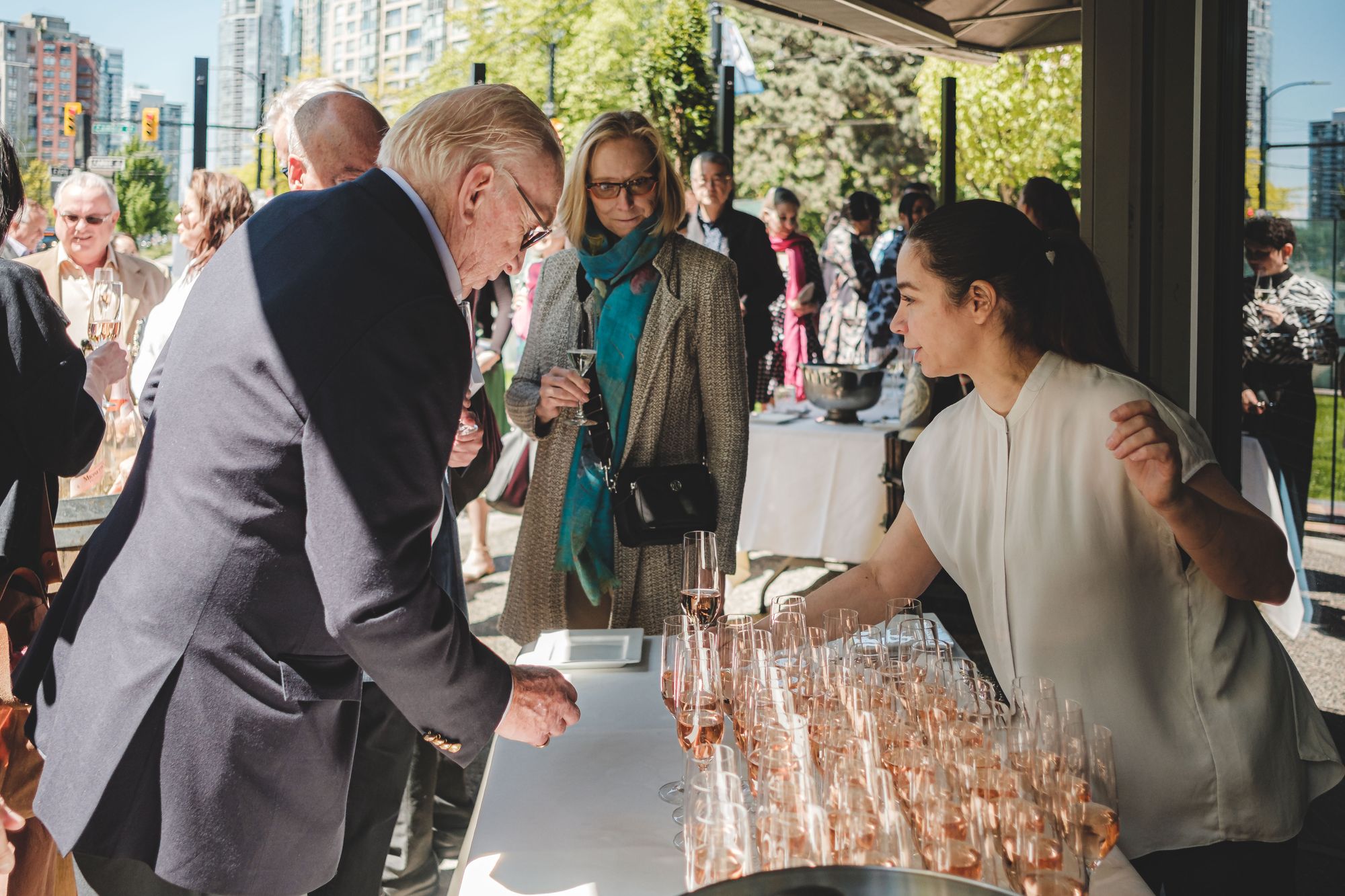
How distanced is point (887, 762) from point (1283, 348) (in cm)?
215

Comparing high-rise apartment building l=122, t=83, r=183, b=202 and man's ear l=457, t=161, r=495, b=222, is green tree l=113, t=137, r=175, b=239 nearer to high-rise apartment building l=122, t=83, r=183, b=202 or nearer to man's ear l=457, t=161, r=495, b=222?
high-rise apartment building l=122, t=83, r=183, b=202

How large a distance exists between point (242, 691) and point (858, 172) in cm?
3254

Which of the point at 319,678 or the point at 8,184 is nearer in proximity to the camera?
the point at 319,678

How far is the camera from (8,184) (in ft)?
6.47

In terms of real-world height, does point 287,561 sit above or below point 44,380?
below

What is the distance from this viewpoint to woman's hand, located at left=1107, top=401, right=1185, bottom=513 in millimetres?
1585

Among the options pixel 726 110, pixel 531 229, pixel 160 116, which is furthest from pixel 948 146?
pixel 160 116

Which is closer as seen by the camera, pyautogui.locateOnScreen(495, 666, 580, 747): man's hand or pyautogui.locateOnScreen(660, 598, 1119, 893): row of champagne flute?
pyautogui.locateOnScreen(660, 598, 1119, 893): row of champagne flute

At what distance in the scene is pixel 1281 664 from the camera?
1678 mm

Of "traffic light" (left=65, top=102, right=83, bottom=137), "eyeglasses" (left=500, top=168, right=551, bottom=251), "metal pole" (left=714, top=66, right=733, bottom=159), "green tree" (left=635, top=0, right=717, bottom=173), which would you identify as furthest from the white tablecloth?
"traffic light" (left=65, top=102, right=83, bottom=137)

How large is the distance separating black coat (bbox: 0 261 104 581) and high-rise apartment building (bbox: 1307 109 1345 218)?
2.90 meters

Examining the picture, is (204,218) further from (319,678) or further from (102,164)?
(102,164)

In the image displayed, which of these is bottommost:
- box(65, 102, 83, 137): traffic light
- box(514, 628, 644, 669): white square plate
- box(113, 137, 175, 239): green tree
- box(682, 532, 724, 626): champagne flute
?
box(514, 628, 644, 669): white square plate

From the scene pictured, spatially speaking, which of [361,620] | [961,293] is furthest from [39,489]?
[961,293]
